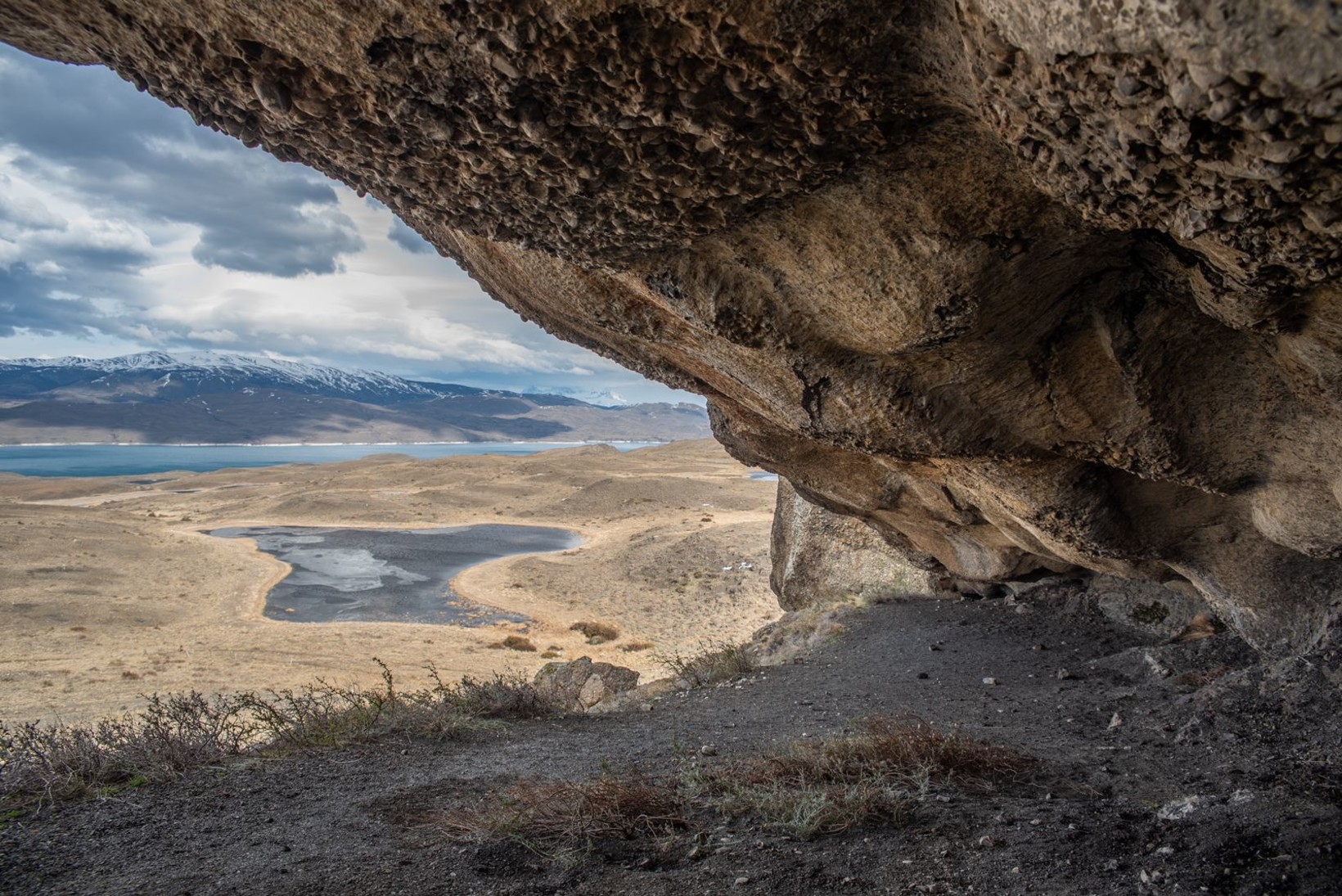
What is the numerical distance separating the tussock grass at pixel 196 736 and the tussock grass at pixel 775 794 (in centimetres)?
260

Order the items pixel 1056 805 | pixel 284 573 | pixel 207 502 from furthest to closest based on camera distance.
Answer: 1. pixel 207 502
2. pixel 284 573
3. pixel 1056 805

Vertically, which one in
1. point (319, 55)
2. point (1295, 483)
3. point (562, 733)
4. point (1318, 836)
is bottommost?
point (562, 733)

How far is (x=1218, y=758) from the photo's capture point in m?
5.33

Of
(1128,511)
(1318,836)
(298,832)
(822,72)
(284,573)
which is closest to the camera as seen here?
(822,72)

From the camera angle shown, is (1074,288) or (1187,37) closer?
(1187,37)

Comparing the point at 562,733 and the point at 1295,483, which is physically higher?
the point at 1295,483

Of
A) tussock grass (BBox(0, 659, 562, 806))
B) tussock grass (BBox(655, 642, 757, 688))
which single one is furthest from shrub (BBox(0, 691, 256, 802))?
tussock grass (BBox(655, 642, 757, 688))

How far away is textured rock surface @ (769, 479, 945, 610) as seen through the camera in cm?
1359

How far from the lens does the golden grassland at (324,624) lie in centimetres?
1678

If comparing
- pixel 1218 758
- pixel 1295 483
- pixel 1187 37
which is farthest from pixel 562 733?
pixel 1187 37

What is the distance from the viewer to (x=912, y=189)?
3623mm

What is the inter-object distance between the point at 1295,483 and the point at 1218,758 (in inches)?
78.3

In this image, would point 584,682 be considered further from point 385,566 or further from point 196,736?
point 385,566

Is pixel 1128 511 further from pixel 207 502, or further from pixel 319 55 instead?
pixel 207 502
